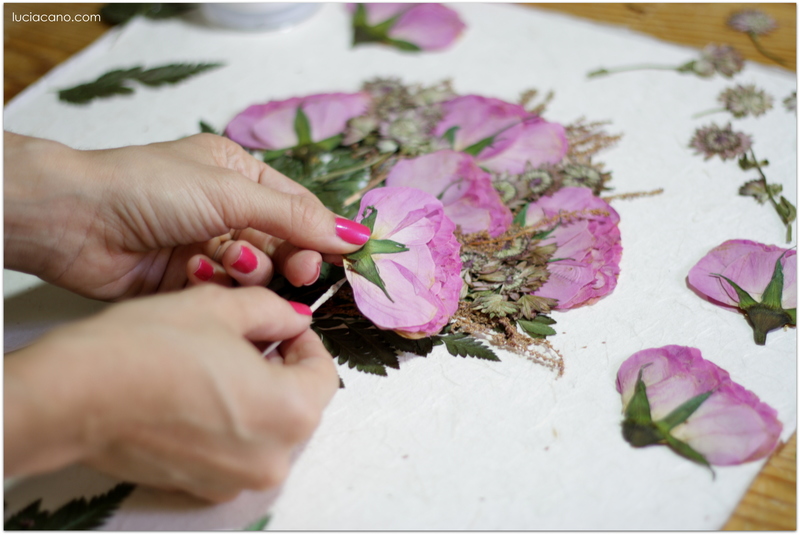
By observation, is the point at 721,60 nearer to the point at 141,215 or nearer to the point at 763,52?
the point at 763,52

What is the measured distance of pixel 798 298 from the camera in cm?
54

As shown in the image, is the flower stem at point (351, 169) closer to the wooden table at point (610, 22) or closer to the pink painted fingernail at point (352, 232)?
the pink painted fingernail at point (352, 232)

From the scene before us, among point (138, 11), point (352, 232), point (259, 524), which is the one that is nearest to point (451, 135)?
point (352, 232)

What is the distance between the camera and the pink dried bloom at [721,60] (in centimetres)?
79

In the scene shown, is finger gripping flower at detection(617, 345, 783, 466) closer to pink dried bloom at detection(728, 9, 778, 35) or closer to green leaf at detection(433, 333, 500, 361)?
green leaf at detection(433, 333, 500, 361)

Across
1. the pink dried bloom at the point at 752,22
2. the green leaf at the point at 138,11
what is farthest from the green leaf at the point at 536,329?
the green leaf at the point at 138,11

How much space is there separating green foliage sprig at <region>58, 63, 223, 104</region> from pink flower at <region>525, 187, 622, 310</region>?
0.51 meters

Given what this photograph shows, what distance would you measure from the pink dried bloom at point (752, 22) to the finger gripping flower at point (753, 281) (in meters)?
0.42

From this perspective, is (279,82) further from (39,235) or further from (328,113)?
(39,235)

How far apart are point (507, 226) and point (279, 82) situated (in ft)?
1.28

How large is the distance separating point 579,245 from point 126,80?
62 centimetres

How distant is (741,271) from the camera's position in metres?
0.56

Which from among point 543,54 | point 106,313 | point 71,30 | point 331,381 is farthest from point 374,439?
point 71,30

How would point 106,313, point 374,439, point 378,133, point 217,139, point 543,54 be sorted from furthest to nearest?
point 543,54, point 378,133, point 217,139, point 374,439, point 106,313
